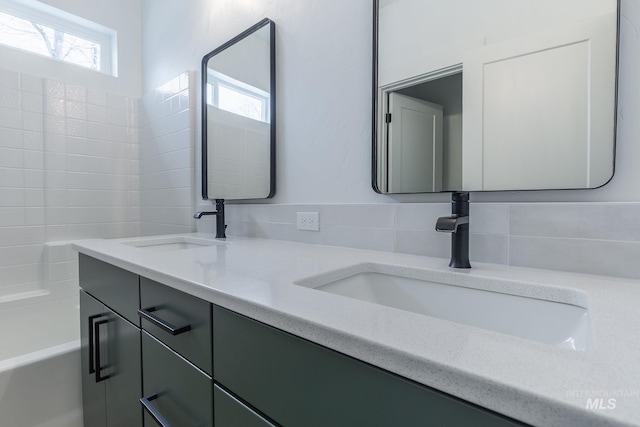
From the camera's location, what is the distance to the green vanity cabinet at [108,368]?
955 mm

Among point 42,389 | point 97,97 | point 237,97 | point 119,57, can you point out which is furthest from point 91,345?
point 119,57

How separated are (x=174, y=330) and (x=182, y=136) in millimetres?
1550

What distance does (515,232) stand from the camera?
0.85 m

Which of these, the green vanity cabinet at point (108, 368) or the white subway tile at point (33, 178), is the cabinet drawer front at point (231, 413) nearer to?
the green vanity cabinet at point (108, 368)

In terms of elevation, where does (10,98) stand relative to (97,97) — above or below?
below

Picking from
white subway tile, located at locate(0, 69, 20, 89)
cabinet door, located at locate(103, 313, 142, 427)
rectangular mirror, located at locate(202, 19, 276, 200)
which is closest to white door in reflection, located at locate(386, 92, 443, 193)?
rectangular mirror, located at locate(202, 19, 276, 200)

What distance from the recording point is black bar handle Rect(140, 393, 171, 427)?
786 millimetres

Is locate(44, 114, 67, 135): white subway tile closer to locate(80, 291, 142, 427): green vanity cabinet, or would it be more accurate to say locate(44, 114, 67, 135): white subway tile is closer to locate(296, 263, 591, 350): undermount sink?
locate(80, 291, 142, 427): green vanity cabinet

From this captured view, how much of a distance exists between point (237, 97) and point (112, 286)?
1.07m

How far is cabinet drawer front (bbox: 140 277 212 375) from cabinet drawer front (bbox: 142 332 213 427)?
26mm

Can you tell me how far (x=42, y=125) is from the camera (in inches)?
79.0

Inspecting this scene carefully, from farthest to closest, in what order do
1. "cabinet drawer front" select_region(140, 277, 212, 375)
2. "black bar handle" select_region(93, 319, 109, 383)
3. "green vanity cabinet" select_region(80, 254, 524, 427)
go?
"black bar handle" select_region(93, 319, 109, 383)
"cabinet drawer front" select_region(140, 277, 212, 375)
"green vanity cabinet" select_region(80, 254, 524, 427)

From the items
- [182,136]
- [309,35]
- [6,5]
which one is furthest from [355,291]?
[6,5]

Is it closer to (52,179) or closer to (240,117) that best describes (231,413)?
(240,117)
